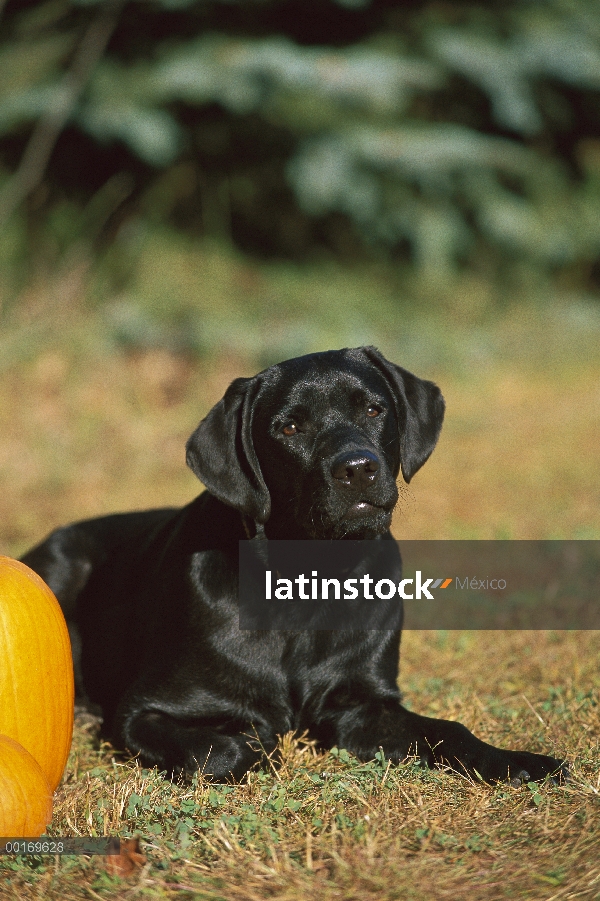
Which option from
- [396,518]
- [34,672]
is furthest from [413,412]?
[396,518]

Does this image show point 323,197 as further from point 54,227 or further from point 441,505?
point 441,505

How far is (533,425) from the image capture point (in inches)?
356

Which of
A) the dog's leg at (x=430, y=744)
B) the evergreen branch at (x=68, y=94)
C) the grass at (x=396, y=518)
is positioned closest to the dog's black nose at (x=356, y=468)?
the grass at (x=396, y=518)

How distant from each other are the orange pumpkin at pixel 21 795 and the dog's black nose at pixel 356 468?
4.06ft

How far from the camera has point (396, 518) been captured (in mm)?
6770

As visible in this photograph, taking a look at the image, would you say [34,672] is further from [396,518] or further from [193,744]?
[396,518]

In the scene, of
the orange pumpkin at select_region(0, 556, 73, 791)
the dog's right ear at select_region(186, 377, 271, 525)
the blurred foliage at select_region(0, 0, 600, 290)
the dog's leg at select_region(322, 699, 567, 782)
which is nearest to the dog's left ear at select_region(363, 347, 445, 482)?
the dog's right ear at select_region(186, 377, 271, 525)

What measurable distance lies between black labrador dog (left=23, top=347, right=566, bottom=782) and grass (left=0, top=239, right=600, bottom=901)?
5.3 inches

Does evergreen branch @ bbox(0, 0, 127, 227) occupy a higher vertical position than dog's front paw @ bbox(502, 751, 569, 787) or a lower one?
higher

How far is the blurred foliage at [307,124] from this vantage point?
9.18 meters

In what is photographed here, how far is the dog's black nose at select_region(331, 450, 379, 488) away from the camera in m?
Result: 3.20

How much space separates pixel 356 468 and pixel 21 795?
4.43 ft

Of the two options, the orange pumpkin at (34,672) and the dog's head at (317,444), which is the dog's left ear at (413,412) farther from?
the orange pumpkin at (34,672)

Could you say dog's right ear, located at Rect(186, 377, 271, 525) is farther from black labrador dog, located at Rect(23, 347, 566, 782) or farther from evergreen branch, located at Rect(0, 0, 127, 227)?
evergreen branch, located at Rect(0, 0, 127, 227)
